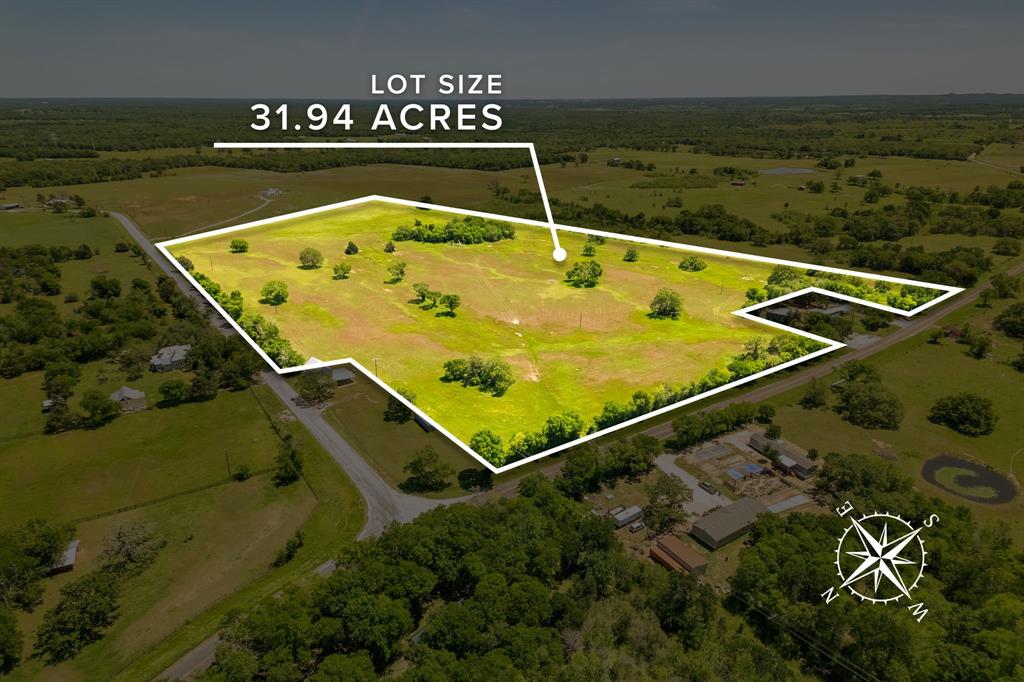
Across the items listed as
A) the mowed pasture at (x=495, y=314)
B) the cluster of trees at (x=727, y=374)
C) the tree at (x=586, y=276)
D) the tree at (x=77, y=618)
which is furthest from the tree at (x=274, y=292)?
the tree at (x=77, y=618)

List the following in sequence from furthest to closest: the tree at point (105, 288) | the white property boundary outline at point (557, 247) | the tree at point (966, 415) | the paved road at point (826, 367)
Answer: the tree at point (105, 288)
the paved road at point (826, 367)
the tree at point (966, 415)
the white property boundary outline at point (557, 247)

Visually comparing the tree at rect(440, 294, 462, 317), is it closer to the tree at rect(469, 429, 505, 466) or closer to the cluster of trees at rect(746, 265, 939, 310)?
the tree at rect(469, 429, 505, 466)

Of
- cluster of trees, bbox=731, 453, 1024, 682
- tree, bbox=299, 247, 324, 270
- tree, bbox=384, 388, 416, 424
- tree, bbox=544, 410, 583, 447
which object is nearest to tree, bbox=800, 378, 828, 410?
cluster of trees, bbox=731, 453, 1024, 682

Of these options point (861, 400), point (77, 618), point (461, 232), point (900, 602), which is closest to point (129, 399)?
point (77, 618)

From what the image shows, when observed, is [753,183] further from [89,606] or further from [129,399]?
[89,606]

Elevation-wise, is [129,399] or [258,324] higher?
[258,324]

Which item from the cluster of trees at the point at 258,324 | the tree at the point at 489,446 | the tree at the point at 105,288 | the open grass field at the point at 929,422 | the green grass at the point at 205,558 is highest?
the cluster of trees at the point at 258,324

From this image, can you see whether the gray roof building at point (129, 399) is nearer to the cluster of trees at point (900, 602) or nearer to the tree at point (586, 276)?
the tree at point (586, 276)

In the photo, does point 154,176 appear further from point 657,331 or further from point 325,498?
point 657,331
